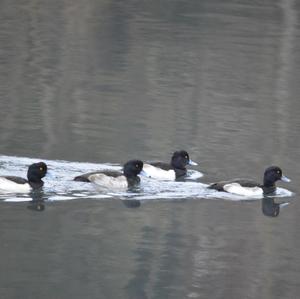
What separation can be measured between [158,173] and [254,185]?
4.99 ft

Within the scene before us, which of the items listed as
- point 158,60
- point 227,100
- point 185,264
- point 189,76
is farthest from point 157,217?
point 158,60

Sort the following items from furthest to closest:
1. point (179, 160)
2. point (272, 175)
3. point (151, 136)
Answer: point (151, 136), point (179, 160), point (272, 175)

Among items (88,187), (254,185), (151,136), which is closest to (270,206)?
(254,185)

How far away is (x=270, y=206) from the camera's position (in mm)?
16672

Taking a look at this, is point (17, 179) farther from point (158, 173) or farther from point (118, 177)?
point (158, 173)

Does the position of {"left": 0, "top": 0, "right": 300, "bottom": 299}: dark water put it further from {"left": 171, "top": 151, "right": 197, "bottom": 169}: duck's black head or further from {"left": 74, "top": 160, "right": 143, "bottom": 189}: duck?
{"left": 74, "top": 160, "right": 143, "bottom": 189}: duck

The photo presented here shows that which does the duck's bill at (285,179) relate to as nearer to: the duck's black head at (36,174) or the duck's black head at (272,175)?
the duck's black head at (272,175)

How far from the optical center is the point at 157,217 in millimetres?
15500

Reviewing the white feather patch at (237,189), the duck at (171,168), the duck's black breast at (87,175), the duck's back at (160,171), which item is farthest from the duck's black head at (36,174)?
the white feather patch at (237,189)

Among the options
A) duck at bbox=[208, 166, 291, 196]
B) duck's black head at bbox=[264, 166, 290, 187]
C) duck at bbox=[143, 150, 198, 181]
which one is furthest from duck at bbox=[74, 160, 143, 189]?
duck's black head at bbox=[264, 166, 290, 187]

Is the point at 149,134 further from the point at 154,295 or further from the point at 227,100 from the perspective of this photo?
the point at 154,295

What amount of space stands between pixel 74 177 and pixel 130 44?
1575cm

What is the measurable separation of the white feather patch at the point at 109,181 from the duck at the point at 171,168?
0.58m

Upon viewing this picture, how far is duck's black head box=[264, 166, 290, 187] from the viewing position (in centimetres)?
1714
